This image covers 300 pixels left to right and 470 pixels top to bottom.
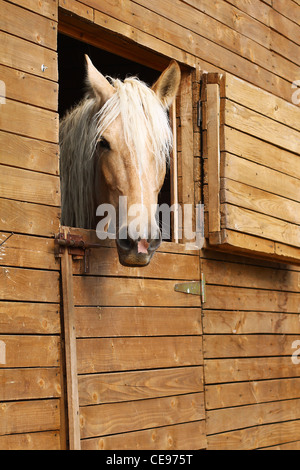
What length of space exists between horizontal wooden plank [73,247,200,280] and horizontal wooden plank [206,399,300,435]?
0.83 m

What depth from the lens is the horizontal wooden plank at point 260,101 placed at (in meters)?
4.15

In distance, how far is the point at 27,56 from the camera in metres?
Answer: 3.15

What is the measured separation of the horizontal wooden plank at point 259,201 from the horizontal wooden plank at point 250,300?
526 millimetres

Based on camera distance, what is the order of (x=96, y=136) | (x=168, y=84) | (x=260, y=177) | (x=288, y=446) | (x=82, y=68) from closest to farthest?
1. (x=96, y=136)
2. (x=168, y=84)
3. (x=260, y=177)
4. (x=288, y=446)
5. (x=82, y=68)

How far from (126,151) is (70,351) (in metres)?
0.96

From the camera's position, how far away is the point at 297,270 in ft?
16.5

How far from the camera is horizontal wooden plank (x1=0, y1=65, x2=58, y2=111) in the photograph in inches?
120

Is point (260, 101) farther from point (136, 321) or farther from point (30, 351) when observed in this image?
point (30, 351)

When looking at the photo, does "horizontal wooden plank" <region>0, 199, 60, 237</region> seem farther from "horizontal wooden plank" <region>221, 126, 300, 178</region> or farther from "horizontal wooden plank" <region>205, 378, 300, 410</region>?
"horizontal wooden plank" <region>205, 378, 300, 410</region>

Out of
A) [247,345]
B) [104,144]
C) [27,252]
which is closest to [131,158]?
[104,144]

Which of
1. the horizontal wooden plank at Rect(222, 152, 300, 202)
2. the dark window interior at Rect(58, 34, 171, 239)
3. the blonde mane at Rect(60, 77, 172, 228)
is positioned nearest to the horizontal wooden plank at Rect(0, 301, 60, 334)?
the blonde mane at Rect(60, 77, 172, 228)

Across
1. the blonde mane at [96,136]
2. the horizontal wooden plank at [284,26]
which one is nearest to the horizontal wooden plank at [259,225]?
the blonde mane at [96,136]

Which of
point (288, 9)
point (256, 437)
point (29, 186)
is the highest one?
point (288, 9)
